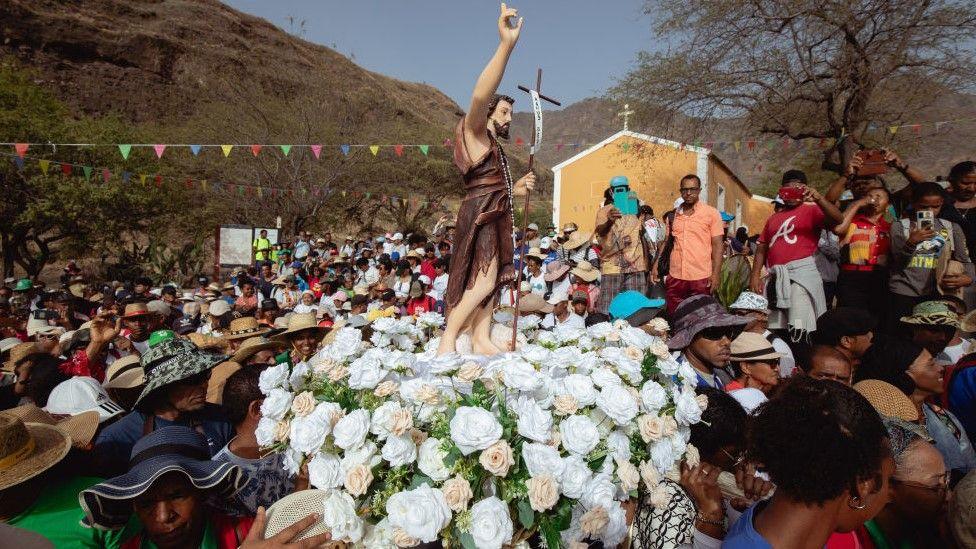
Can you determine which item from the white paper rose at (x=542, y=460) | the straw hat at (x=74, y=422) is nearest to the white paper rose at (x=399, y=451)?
the white paper rose at (x=542, y=460)

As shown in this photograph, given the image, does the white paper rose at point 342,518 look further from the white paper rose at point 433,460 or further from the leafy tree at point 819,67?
the leafy tree at point 819,67

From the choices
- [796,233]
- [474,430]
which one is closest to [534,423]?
[474,430]

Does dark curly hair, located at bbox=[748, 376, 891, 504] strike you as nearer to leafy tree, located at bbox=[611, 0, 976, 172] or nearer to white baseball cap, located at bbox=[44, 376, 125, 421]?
white baseball cap, located at bbox=[44, 376, 125, 421]

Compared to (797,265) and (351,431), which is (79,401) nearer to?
(351,431)

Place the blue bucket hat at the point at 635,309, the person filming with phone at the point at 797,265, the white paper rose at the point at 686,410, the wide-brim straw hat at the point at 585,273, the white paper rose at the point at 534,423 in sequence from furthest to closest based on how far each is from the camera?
1. the wide-brim straw hat at the point at 585,273
2. the person filming with phone at the point at 797,265
3. the blue bucket hat at the point at 635,309
4. the white paper rose at the point at 686,410
5. the white paper rose at the point at 534,423

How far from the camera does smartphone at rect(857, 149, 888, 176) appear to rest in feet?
17.3

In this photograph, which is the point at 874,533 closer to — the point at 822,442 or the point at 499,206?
the point at 822,442

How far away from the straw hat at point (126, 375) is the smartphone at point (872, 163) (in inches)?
246

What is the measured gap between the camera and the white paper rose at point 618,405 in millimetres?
2205

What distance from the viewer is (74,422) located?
10.7ft

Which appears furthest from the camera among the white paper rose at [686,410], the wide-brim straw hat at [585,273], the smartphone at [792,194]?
the wide-brim straw hat at [585,273]

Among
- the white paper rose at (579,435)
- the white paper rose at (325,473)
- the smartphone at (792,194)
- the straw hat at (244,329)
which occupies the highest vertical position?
the smartphone at (792,194)

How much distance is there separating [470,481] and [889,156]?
17.1ft

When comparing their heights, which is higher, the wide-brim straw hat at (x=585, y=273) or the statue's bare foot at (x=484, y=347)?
the wide-brim straw hat at (x=585, y=273)
